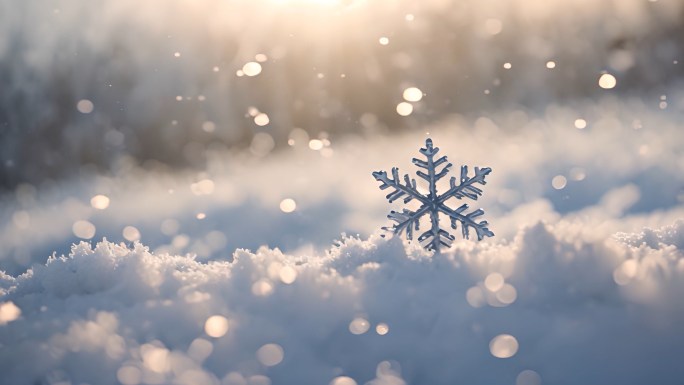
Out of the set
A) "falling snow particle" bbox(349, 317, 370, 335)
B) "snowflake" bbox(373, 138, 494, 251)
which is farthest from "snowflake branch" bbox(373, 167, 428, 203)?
"falling snow particle" bbox(349, 317, 370, 335)

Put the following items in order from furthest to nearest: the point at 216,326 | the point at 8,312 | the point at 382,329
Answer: the point at 382,329, the point at 216,326, the point at 8,312

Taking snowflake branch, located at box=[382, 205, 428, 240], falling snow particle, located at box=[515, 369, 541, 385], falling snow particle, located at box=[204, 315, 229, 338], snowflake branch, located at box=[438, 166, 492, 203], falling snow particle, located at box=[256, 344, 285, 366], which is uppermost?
snowflake branch, located at box=[438, 166, 492, 203]

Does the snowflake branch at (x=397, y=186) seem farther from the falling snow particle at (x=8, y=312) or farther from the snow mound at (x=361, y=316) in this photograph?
the falling snow particle at (x=8, y=312)

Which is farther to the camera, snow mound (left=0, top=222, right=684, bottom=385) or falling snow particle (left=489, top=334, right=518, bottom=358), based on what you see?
falling snow particle (left=489, top=334, right=518, bottom=358)

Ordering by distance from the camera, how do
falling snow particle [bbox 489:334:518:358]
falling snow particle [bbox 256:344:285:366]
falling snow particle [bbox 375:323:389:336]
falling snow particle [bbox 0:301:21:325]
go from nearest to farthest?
falling snow particle [bbox 0:301:21:325], falling snow particle [bbox 256:344:285:366], falling snow particle [bbox 489:334:518:358], falling snow particle [bbox 375:323:389:336]

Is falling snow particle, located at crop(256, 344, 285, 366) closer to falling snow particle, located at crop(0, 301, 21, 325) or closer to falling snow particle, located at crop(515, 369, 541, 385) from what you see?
falling snow particle, located at crop(515, 369, 541, 385)

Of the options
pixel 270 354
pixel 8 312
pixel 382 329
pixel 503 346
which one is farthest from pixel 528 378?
pixel 8 312

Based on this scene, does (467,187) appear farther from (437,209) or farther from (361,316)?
(361,316)

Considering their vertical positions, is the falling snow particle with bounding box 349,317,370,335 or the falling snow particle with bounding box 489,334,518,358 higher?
the falling snow particle with bounding box 349,317,370,335

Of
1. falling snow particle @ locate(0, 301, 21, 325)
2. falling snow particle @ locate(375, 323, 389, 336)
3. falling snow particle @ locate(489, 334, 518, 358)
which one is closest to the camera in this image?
falling snow particle @ locate(0, 301, 21, 325)

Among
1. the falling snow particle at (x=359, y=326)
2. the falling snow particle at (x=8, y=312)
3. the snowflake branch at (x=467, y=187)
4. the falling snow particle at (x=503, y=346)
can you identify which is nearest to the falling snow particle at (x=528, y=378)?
the falling snow particle at (x=503, y=346)
